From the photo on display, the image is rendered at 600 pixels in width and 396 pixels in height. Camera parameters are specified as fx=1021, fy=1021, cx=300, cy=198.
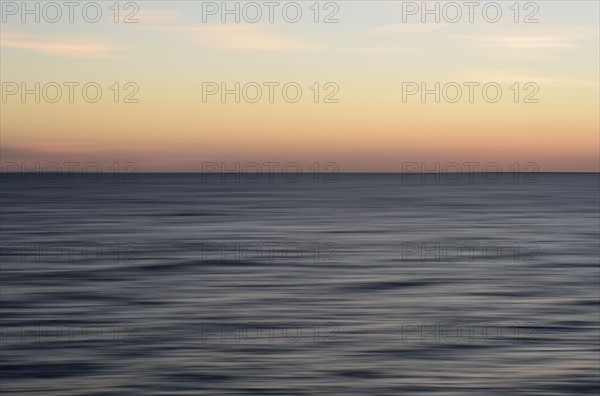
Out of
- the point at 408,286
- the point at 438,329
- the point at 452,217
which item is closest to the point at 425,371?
the point at 438,329

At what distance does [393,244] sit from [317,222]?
10278 mm

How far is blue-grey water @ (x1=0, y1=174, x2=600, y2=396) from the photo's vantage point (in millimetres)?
10617

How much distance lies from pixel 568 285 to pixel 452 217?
22035 millimetres

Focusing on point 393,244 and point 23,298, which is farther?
point 393,244

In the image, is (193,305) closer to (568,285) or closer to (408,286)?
(408,286)

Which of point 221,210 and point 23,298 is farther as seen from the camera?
point 221,210

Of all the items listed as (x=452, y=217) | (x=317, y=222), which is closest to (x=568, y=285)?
(x=317, y=222)

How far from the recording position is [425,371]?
10.9m

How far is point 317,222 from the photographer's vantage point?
35.8 m

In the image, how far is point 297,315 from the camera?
14.4 metres

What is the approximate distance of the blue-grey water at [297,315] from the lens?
1062cm

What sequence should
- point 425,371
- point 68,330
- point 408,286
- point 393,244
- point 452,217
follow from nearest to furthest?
point 425,371
point 68,330
point 408,286
point 393,244
point 452,217

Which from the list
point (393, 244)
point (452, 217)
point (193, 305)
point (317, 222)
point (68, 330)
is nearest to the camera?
point (68, 330)

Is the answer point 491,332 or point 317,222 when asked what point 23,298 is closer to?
point 491,332
